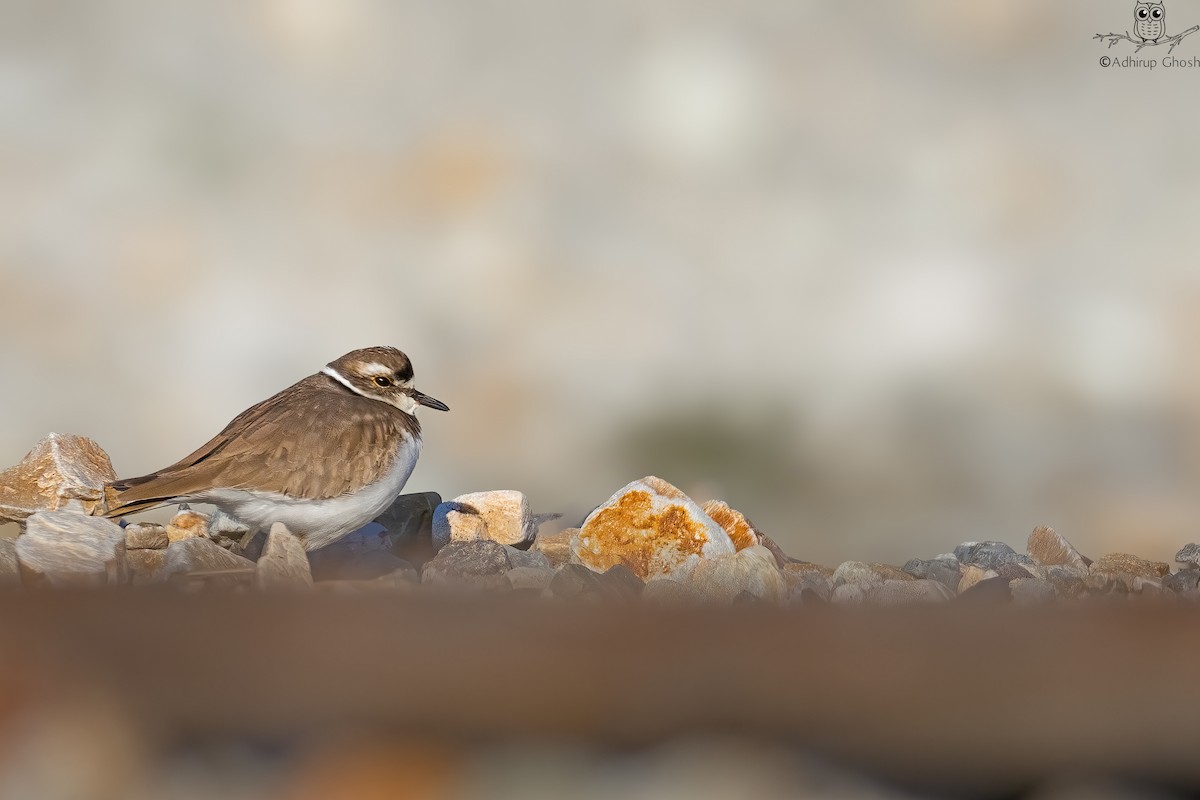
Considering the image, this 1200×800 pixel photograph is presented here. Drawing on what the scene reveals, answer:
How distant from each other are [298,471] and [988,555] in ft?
11.1

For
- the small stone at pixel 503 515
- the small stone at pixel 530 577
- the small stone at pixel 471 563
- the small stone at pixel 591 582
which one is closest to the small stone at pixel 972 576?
the small stone at pixel 591 582

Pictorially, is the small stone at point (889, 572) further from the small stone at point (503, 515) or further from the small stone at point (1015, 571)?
the small stone at point (503, 515)

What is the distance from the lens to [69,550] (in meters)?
3.84

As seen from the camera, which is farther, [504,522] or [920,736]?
[504,522]

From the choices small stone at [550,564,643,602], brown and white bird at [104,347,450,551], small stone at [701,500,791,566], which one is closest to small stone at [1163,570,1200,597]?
small stone at [701,500,791,566]

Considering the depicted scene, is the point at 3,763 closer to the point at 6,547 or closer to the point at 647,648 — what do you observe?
the point at 647,648

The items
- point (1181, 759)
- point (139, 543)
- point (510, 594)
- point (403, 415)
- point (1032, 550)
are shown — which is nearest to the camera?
point (1181, 759)

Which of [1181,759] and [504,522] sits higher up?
[504,522]

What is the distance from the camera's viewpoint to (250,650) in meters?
0.95

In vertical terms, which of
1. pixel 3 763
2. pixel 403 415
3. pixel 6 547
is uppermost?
pixel 403 415

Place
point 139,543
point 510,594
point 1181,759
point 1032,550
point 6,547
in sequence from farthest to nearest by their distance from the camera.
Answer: point 1032,550 < point 139,543 < point 6,547 < point 510,594 < point 1181,759

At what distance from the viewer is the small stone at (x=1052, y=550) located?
235 inches

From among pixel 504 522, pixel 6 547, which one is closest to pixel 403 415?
pixel 504 522

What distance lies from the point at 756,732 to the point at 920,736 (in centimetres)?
13
